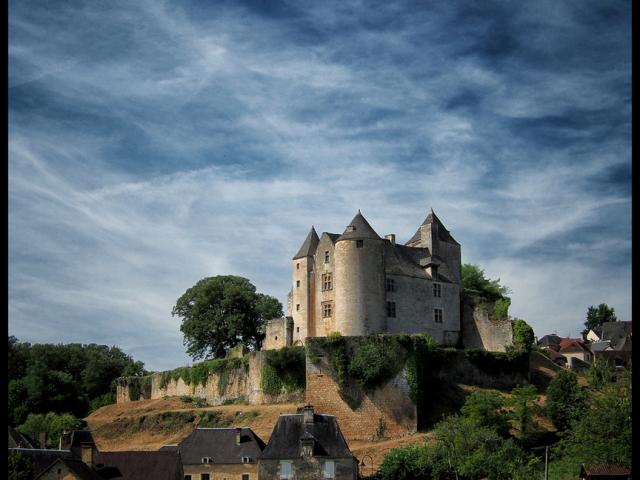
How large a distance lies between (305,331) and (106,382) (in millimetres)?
32462

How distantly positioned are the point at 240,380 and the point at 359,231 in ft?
41.7

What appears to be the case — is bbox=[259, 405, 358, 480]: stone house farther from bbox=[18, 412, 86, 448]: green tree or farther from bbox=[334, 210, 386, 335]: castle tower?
bbox=[18, 412, 86, 448]: green tree

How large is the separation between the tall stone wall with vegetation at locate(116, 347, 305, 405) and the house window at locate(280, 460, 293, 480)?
10298 mm

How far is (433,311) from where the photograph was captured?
2201 inches

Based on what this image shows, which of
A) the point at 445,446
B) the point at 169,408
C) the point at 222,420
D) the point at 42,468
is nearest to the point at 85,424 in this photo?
the point at 169,408

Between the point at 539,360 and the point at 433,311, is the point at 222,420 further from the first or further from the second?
the point at 539,360

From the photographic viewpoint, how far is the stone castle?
169ft

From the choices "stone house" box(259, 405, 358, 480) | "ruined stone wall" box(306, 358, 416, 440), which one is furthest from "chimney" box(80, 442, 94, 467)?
"ruined stone wall" box(306, 358, 416, 440)

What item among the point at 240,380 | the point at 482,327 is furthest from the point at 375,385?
the point at 482,327

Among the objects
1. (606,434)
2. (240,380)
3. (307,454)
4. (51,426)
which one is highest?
(240,380)

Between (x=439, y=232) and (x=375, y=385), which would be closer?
(x=375, y=385)

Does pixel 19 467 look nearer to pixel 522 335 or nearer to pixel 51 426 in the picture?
pixel 51 426

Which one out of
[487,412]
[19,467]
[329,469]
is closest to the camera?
[19,467]

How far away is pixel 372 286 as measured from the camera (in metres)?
51.7
